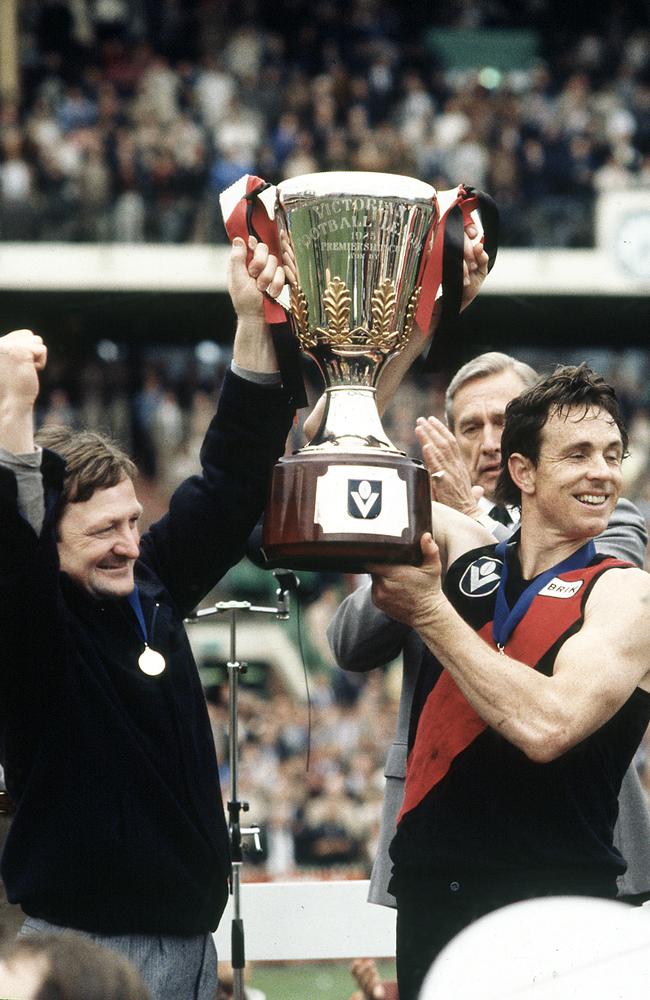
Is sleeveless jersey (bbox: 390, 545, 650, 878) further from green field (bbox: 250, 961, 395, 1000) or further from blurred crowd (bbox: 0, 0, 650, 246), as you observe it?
blurred crowd (bbox: 0, 0, 650, 246)

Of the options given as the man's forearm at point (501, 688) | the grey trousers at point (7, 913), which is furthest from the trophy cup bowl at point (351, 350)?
the grey trousers at point (7, 913)

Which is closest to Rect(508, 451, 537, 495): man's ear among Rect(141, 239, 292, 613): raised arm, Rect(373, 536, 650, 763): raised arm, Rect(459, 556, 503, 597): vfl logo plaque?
Rect(459, 556, 503, 597): vfl logo plaque

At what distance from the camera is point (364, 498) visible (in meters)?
2.33

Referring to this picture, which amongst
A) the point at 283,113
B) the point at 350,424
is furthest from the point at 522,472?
the point at 283,113

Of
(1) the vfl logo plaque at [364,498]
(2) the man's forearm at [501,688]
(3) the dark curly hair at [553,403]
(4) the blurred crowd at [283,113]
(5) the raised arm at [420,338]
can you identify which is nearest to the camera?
(2) the man's forearm at [501,688]

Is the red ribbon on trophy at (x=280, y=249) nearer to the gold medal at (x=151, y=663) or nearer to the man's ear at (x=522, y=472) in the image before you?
the man's ear at (x=522, y=472)

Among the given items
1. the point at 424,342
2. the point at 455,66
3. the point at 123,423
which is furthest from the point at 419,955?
the point at 455,66

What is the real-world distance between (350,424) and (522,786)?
627 millimetres

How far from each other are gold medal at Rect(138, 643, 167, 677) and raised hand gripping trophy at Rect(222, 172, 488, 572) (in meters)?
0.24

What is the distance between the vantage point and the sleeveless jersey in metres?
2.30

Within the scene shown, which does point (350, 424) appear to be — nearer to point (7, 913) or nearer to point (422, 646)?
point (422, 646)

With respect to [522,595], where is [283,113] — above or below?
above

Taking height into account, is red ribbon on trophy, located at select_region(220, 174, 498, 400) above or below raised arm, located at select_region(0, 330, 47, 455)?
above

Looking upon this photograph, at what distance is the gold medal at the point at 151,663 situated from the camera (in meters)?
2.50
